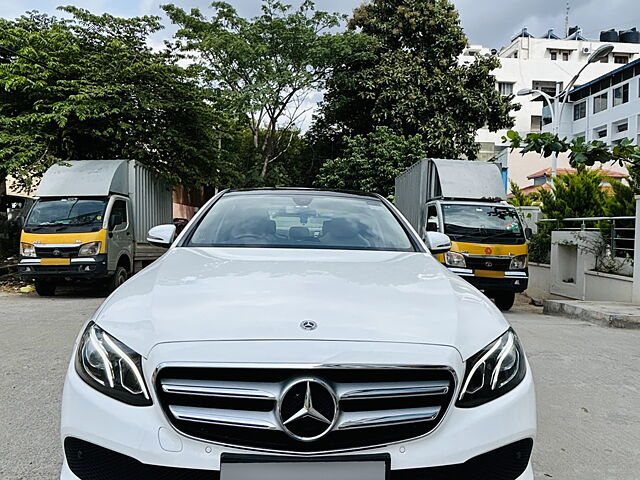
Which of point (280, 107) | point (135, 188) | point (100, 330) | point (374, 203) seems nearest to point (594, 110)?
point (280, 107)

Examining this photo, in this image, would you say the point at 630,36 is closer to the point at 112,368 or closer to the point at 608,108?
the point at 608,108

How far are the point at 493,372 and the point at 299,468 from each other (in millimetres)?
756

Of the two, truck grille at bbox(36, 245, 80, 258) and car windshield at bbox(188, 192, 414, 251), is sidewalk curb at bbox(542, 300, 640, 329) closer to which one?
car windshield at bbox(188, 192, 414, 251)

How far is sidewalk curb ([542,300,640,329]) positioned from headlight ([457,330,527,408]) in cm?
659

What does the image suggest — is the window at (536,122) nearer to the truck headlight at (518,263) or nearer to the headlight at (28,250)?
the truck headlight at (518,263)

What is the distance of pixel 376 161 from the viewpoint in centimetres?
2044

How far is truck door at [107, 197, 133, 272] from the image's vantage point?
1111 cm

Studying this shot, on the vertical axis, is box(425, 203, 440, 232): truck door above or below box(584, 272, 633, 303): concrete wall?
above

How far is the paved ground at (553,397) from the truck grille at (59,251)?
3.06 meters

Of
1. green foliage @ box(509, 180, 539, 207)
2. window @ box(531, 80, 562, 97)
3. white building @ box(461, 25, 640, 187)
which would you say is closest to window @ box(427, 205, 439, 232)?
green foliage @ box(509, 180, 539, 207)

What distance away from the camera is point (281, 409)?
5.96 feet

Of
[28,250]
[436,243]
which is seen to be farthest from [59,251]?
[436,243]

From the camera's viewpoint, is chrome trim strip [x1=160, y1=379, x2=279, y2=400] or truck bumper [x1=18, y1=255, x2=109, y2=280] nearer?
chrome trim strip [x1=160, y1=379, x2=279, y2=400]

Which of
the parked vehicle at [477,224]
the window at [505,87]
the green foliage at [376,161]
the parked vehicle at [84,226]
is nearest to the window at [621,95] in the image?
the window at [505,87]
